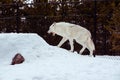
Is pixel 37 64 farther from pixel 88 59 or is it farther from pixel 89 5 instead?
pixel 89 5

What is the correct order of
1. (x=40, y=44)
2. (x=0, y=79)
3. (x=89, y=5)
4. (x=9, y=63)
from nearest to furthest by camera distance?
(x=0, y=79) → (x=9, y=63) → (x=40, y=44) → (x=89, y=5)

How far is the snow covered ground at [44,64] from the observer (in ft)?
28.0

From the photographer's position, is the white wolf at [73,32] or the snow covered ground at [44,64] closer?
the snow covered ground at [44,64]

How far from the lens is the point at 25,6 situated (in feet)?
55.2

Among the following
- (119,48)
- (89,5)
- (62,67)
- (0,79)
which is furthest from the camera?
(89,5)

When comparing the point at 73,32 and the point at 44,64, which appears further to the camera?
the point at 73,32

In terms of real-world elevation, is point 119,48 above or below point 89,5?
below

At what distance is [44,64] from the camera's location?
945cm

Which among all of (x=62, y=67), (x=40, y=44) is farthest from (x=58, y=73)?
(x=40, y=44)

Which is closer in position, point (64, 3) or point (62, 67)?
point (62, 67)

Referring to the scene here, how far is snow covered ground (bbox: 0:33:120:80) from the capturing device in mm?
8547

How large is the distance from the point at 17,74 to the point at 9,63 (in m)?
1.35

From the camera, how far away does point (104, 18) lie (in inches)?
603

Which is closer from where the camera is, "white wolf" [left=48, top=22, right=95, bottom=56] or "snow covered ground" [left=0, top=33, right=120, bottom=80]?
"snow covered ground" [left=0, top=33, right=120, bottom=80]
